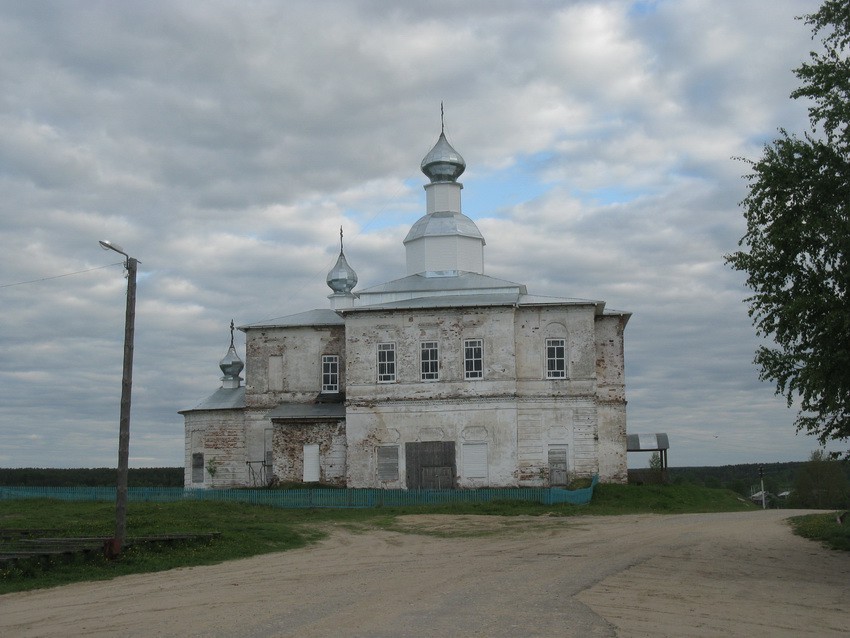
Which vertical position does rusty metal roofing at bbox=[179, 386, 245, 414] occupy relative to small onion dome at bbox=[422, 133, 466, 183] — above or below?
below

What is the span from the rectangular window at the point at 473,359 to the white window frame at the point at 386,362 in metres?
2.73

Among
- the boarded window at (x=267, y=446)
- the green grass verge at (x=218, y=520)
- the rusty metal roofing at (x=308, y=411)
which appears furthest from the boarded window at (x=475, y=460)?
the boarded window at (x=267, y=446)

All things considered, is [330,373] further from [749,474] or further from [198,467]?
[749,474]

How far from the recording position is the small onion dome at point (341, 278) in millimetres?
43625

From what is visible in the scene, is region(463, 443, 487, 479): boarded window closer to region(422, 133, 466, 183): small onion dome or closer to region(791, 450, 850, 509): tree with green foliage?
region(422, 133, 466, 183): small onion dome

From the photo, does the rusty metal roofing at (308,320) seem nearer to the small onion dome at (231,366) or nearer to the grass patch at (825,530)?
the small onion dome at (231,366)

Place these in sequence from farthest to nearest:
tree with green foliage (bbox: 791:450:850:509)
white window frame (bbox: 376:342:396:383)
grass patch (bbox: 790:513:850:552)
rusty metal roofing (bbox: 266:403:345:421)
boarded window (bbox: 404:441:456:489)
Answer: tree with green foliage (bbox: 791:450:850:509) < rusty metal roofing (bbox: 266:403:345:421) < white window frame (bbox: 376:342:396:383) < boarded window (bbox: 404:441:456:489) < grass patch (bbox: 790:513:850:552)

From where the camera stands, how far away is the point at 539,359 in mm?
36531

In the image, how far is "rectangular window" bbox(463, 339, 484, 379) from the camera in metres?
36.0

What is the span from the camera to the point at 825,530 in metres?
24.4

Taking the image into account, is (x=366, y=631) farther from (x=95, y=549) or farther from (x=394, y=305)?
(x=394, y=305)

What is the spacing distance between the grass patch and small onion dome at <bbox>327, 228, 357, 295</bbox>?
71.5ft

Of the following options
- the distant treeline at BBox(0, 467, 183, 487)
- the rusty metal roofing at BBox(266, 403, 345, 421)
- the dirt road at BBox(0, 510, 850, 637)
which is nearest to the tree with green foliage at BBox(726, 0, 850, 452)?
the dirt road at BBox(0, 510, 850, 637)

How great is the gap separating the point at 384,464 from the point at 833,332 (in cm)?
2120
